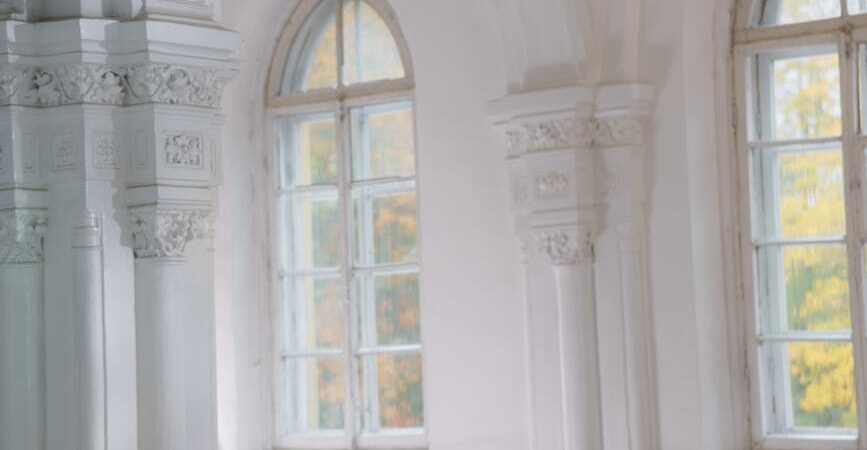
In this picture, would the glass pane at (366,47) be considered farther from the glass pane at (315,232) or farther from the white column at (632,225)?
the white column at (632,225)

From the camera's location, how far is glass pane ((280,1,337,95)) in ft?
34.1

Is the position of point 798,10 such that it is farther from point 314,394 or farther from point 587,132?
point 314,394

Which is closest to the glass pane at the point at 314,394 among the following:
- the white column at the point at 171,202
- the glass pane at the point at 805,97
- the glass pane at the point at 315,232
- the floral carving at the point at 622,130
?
the glass pane at the point at 315,232

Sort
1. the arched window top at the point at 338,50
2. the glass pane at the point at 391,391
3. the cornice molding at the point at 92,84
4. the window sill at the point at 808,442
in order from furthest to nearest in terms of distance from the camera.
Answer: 1. the arched window top at the point at 338,50
2. the glass pane at the point at 391,391
3. the window sill at the point at 808,442
4. the cornice molding at the point at 92,84

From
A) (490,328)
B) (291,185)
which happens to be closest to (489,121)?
Result: (490,328)

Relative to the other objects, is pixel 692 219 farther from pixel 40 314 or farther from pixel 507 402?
pixel 40 314

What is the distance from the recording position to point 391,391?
33.0ft

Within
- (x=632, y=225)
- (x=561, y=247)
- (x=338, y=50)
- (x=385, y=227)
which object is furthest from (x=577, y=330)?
(x=338, y=50)

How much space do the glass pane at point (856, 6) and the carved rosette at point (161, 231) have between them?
386cm

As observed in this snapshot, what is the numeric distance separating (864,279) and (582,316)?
1452 mm

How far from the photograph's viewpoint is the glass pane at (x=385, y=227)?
1003 centimetres

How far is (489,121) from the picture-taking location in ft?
30.3

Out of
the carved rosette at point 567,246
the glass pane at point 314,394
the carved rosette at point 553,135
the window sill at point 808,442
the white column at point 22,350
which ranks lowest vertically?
the window sill at point 808,442

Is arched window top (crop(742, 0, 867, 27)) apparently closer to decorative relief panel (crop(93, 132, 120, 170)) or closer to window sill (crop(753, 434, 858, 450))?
window sill (crop(753, 434, 858, 450))
